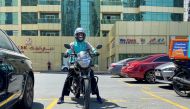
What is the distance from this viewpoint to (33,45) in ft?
195

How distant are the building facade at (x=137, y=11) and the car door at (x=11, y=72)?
55617 mm

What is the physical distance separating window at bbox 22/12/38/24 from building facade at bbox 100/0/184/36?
10.3m

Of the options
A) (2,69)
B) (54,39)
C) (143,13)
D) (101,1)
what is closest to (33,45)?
(54,39)

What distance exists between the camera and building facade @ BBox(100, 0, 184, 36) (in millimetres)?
62375

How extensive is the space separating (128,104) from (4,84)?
442 centimetres

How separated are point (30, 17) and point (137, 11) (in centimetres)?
1681

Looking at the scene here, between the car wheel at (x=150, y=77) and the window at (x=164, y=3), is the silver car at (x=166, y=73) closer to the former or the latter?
the car wheel at (x=150, y=77)

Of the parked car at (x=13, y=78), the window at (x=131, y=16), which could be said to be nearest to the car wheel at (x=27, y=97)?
the parked car at (x=13, y=78)

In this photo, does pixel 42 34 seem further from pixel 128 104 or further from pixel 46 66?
pixel 128 104

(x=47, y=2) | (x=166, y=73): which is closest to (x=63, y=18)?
(x=47, y=2)

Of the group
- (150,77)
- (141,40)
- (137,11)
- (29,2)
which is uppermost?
(29,2)

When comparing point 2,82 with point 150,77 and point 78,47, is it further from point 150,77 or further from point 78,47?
point 150,77

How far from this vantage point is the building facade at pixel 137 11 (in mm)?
62375

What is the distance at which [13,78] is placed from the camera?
19.3 ft
